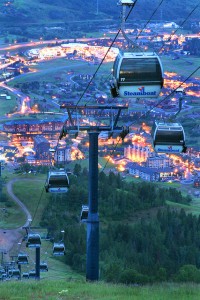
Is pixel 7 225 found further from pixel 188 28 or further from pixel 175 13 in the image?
pixel 175 13

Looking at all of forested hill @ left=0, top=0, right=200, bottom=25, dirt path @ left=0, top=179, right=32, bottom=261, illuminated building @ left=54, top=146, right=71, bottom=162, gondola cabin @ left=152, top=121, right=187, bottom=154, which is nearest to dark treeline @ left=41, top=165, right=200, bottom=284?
dirt path @ left=0, top=179, right=32, bottom=261

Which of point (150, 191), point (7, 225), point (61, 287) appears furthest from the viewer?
point (150, 191)

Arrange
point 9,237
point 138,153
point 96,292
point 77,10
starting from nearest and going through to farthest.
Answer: point 96,292 → point 9,237 → point 138,153 → point 77,10

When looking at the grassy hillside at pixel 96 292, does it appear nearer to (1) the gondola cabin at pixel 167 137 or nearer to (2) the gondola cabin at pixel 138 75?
(1) the gondola cabin at pixel 167 137

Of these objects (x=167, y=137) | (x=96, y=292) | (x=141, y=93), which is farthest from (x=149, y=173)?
(x=141, y=93)

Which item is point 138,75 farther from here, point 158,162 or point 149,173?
point 158,162

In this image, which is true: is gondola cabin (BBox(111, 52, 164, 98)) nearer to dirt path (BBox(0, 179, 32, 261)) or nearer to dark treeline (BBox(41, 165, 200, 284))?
dark treeline (BBox(41, 165, 200, 284))

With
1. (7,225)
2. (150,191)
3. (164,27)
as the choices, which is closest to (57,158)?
(150,191)
